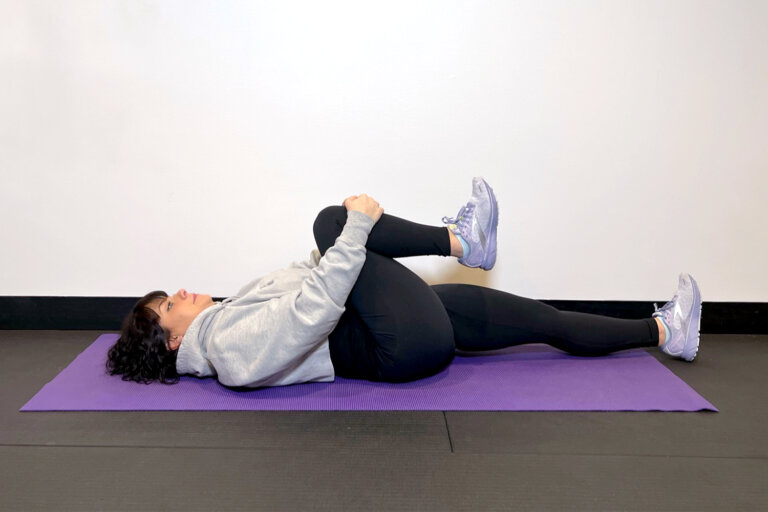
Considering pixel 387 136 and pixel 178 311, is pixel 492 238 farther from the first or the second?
pixel 178 311

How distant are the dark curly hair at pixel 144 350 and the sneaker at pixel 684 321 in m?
1.95

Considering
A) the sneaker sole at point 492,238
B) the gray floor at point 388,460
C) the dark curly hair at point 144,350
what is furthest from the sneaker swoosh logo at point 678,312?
the dark curly hair at point 144,350

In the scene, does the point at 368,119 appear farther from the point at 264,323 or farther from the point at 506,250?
the point at 264,323

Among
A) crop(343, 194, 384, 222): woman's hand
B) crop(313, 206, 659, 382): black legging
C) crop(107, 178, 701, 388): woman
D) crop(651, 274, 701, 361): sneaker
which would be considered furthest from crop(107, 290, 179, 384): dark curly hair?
crop(651, 274, 701, 361): sneaker

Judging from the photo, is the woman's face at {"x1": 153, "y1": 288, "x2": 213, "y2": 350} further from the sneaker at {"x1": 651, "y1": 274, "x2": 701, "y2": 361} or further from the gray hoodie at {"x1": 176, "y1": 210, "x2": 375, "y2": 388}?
the sneaker at {"x1": 651, "y1": 274, "x2": 701, "y2": 361}

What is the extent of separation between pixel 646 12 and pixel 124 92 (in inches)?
93.1

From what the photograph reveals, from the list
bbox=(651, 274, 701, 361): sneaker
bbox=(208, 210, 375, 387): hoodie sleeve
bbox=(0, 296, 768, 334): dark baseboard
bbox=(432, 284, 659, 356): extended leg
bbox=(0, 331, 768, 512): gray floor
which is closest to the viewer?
bbox=(0, 331, 768, 512): gray floor

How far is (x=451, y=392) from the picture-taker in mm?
2324

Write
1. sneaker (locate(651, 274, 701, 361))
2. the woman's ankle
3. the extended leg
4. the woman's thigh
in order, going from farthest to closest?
sneaker (locate(651, 274, 701, 361)) < the extended leg < the woman's ankle < the woman's thigh

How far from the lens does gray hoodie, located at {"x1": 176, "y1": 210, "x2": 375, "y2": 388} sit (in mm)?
2070

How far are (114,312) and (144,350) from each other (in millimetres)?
844

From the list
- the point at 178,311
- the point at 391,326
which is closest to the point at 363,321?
the point at 391,326

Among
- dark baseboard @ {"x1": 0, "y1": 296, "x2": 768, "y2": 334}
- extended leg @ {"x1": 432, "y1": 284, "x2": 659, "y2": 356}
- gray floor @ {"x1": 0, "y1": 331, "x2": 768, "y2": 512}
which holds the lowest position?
gray floor @ {"x1": 0, "y1": 331, "x2": 768, "y2": 512}

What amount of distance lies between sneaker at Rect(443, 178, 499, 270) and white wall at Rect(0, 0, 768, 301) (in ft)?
1.90
